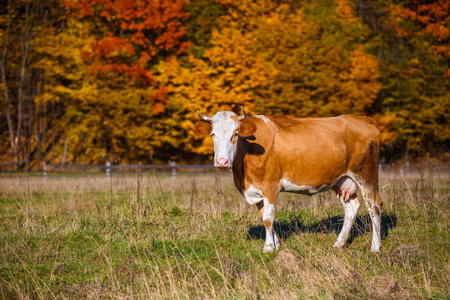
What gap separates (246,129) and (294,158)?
88cm

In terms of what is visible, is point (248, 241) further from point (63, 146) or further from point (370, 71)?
point (63, 146)

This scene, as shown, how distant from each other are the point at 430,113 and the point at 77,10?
20337 millimetres

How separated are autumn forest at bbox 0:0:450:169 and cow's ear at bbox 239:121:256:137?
16010 millimetres

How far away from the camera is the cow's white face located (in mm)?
5984

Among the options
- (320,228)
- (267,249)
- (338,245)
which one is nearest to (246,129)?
(267,249)

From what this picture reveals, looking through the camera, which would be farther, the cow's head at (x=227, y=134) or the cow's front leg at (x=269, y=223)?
the cow's front leg at (x=269, y=223)

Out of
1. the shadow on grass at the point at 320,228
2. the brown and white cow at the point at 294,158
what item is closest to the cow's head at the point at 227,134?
the brown and white cow at the point at 294,158

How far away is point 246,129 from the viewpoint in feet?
20.1

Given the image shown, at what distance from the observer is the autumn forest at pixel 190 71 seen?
77.3ft

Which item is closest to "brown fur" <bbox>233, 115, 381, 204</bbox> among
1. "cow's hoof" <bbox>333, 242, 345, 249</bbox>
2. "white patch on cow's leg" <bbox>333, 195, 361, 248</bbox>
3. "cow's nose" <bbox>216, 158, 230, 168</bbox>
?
"white patch on cow's leg" <bbox>333, 195, 361, 248</bbox>

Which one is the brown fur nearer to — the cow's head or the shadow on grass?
the cow's head

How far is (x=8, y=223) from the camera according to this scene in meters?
7.77

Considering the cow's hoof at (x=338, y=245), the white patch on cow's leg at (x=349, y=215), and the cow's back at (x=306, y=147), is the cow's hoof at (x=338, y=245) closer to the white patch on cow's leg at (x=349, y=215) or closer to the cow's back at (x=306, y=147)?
the white patch on cow's leg at (x=349, y=215)

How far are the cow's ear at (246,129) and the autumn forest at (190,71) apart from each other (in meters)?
16.0
